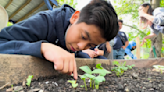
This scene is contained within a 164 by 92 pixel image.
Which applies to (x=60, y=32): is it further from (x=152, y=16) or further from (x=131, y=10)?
(x=131, y=10)

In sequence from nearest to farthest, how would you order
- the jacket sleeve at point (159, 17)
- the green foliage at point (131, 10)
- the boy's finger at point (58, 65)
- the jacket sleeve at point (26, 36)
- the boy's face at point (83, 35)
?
1. the boy's finger at point (58, 65)
2. the jacket sleeve at point (26, 36)
3. the boy's face at point (83, 35)
4. the jacket sleeve at point (159, 17)
5. the green foliage at point (131, 10)

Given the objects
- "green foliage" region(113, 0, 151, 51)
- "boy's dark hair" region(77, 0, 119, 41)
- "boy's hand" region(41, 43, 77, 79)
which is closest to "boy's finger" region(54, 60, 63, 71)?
"boy's hand" region(41, 43, 77, 79)

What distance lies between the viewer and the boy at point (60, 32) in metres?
0.74

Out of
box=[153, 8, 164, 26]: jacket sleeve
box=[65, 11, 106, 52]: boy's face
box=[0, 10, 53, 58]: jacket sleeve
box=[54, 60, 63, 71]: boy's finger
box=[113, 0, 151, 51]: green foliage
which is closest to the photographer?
box=[54, 60, 63, 71]: boy's finger

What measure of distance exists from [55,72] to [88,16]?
593mm

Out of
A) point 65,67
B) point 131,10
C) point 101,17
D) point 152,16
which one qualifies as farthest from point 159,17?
point 131,10

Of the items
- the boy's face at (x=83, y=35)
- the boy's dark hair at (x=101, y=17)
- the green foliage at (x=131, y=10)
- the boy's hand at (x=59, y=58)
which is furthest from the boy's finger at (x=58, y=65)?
the green foliage at (x=131, y=10)

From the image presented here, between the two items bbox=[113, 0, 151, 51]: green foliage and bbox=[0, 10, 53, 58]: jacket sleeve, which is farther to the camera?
bbox=[113, 0, 151, 51]: green foliage

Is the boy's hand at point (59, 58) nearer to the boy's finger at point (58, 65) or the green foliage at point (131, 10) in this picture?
the boy's finger at point (58, 65)

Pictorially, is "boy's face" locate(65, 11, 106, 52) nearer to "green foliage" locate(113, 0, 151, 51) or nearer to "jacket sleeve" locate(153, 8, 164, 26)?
"jacket sleeve" locate(153, 8, 164, 26)

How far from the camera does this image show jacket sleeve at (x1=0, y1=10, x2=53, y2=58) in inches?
29.9

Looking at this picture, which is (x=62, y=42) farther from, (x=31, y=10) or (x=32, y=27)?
(x=31, y=10)

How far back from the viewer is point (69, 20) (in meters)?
1.19

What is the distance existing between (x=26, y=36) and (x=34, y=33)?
7cm
